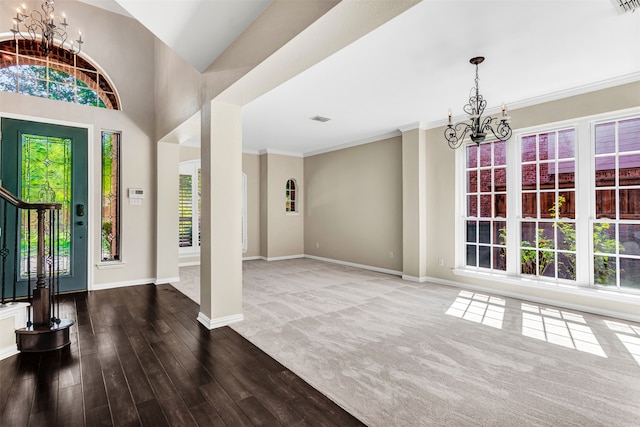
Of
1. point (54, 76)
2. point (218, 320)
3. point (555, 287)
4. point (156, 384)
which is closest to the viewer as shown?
point (156, 384)

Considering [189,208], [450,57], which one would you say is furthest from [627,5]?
[189,208]

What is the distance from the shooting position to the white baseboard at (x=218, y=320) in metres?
3.33

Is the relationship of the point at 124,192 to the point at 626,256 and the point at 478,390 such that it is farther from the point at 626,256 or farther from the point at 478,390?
the point at 626,256

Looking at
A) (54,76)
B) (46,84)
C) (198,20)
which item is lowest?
(198,20)

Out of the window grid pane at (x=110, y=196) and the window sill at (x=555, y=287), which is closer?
the window sill at (x=555, y=287)

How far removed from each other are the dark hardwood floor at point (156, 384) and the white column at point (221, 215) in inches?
12.0

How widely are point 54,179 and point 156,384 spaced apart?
151 inches

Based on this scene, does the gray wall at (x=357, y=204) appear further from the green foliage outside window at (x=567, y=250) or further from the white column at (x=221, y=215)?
the white column at (x=221, y=215)

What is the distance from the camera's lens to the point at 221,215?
11.2ft

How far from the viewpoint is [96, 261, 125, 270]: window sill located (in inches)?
193

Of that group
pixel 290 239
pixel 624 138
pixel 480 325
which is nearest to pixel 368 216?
pixel 290 239

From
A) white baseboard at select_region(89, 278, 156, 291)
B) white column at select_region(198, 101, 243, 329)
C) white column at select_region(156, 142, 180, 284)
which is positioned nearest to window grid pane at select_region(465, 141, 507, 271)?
white column at select_region(198, 101, 243, 329)

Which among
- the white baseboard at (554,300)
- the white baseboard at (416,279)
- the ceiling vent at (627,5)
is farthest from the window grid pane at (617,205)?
the white baseboard at (416,279)

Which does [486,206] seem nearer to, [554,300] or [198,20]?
[554,300]
